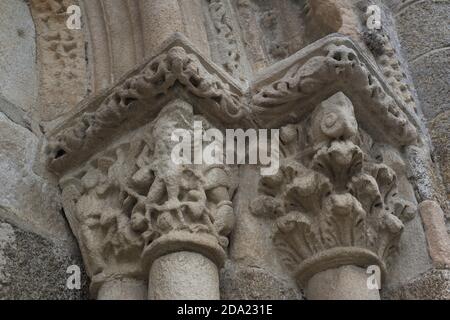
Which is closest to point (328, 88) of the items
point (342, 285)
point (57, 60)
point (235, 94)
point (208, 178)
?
point (235, 94)

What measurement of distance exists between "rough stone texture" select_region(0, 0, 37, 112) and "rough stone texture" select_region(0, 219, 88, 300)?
475 mm

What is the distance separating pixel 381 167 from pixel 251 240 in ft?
1.26

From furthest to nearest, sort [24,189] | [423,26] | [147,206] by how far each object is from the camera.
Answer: [423,26]
[24,189]
[147,206]

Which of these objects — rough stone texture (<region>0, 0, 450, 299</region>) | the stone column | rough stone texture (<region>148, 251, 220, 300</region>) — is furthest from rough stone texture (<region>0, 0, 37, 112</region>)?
rough stone texture (<region>148, 251, 220, 300</region>)

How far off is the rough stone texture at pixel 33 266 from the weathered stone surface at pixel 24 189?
2.0 inches

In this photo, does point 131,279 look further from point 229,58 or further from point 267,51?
point 267,51

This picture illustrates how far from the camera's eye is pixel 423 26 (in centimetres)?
250

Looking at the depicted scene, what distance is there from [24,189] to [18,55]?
0.54 metres

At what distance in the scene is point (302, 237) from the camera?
1737 mm

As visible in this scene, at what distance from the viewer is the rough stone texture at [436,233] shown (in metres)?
1.76

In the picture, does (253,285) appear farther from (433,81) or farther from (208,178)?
(433,81)

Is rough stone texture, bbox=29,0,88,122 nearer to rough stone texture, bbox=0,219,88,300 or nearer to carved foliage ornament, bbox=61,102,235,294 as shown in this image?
carved foliage ornament, bbox=61,102,235,294

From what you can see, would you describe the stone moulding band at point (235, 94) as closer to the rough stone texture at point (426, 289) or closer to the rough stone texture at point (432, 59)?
the rough stone texture at point (432, 59)
